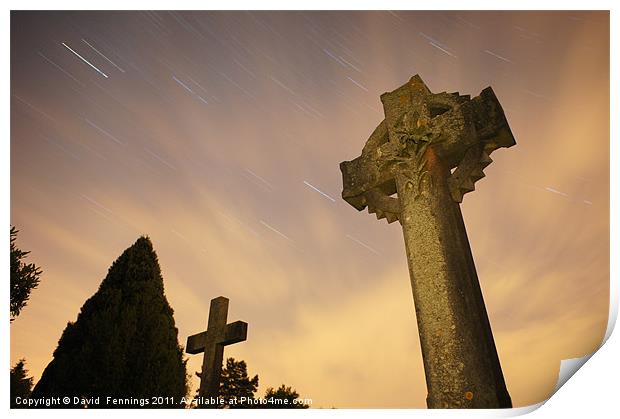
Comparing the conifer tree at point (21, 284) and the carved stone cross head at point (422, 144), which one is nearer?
the carved stone cross head at point (422, 144)

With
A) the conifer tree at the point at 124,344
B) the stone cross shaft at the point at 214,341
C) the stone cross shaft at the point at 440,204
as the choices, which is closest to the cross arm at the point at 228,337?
the stone cross shaft at the point at 214,341

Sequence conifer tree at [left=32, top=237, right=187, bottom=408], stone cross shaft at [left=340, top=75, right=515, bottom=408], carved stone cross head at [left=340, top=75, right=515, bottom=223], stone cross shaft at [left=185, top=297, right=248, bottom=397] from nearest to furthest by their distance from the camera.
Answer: stone cross shaft at [left=340, top=75, right=515, bottom=408], carved stone cross head at [left=340, top=75, right=515, bottom=223], stone cross shaft at [left=185, top=297, right=248, bottom=397], conifer tree at [left=32, top=237, right=187, bottom=408]

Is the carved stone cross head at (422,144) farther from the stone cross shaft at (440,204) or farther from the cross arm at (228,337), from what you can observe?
the cross arm at (228,337)

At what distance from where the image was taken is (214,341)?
6277 millimetres

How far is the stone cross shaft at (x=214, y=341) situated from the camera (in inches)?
238

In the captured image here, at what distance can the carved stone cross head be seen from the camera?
3.76 metres

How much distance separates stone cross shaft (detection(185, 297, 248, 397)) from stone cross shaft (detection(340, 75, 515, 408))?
2854 mm

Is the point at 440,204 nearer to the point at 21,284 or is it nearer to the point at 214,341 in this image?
the point at 214,341

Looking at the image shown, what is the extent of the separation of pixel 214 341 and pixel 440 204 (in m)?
3.97

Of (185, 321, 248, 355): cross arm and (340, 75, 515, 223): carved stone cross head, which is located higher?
(340, 75, 515, 223): carved stone cross head

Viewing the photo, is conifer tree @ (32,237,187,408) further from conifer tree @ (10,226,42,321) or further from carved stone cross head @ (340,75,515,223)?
carved stone cross head @ (340,75,515,223)

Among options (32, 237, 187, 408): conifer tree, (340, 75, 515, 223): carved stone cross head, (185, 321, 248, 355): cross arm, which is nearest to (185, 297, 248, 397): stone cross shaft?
(185, 321, 248, 355): cross arm

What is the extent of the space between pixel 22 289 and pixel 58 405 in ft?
11.5
